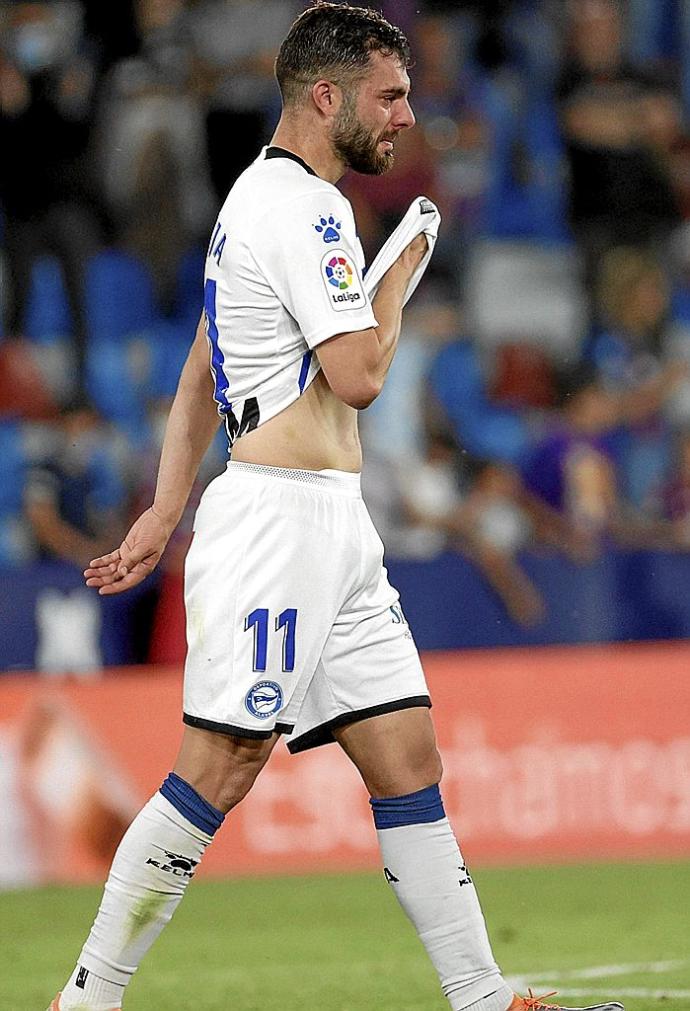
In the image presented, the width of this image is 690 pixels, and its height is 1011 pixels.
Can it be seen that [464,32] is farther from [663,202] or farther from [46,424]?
[46,424]

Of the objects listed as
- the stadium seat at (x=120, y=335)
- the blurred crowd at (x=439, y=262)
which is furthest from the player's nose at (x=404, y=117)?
the stadium seat at (x=120, y=335)

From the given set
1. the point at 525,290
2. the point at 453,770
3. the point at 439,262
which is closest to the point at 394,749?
the point at 453,770

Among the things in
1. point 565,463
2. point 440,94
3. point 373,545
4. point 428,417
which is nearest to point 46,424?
point 428,417

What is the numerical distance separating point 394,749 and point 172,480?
2.71 feet

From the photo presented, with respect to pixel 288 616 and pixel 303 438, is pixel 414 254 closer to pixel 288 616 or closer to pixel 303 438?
pixel 303 438

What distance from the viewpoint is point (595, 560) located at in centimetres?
895

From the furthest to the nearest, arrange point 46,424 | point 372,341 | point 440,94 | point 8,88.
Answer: point 440,94
point 8,88
point 46,424
point 372,341

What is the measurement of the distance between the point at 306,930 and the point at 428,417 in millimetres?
4527

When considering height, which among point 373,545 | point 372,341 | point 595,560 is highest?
point 372,341

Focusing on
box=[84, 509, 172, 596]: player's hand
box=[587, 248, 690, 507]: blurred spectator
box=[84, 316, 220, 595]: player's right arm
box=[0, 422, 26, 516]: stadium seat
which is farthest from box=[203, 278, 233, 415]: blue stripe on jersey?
box=[587, 248, 690, 507]: blurred spectator

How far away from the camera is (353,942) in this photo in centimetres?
606

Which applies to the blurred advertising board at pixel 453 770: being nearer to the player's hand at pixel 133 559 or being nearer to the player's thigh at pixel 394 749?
the player's hand at pixel 133 559

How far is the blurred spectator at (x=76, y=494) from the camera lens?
8977 millimetres

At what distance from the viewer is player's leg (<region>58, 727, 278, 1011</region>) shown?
146 inches
